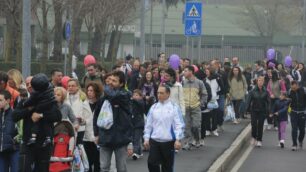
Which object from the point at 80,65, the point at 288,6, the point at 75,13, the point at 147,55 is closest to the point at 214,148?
the point at 75,13

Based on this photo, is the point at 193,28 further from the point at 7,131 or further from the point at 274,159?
the point at 7,131

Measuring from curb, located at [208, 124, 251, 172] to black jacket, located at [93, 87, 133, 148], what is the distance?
3.64 metres

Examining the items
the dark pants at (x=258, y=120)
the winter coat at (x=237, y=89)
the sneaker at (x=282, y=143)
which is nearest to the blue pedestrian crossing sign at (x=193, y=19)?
the winter coat at (x=237, y=89)

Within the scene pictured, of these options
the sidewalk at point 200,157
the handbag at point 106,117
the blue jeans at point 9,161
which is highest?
the handbag at point 106,117

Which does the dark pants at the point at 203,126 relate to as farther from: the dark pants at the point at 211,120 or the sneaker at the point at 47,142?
the sneaker at the point at 47,142

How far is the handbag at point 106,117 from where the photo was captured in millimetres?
11148

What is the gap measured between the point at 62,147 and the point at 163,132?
1389mm

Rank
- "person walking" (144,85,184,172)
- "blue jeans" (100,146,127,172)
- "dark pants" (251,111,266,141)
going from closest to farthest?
"blue jeans" (100,146,127,172), "person walking" (144,85,184,172), "dark pants" (251,111,266,141)

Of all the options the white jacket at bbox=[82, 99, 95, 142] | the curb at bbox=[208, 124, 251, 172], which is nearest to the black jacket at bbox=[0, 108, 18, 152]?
the white jacket at bbox=[82, 99, 95, 142]

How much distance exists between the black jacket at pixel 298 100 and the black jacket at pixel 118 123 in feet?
28.5

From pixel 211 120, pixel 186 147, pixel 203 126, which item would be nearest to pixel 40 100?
pixel 186 147

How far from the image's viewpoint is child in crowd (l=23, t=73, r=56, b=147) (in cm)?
1001

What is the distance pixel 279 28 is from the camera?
7988 cm

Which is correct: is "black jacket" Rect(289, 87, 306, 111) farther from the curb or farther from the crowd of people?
the crowd of people
